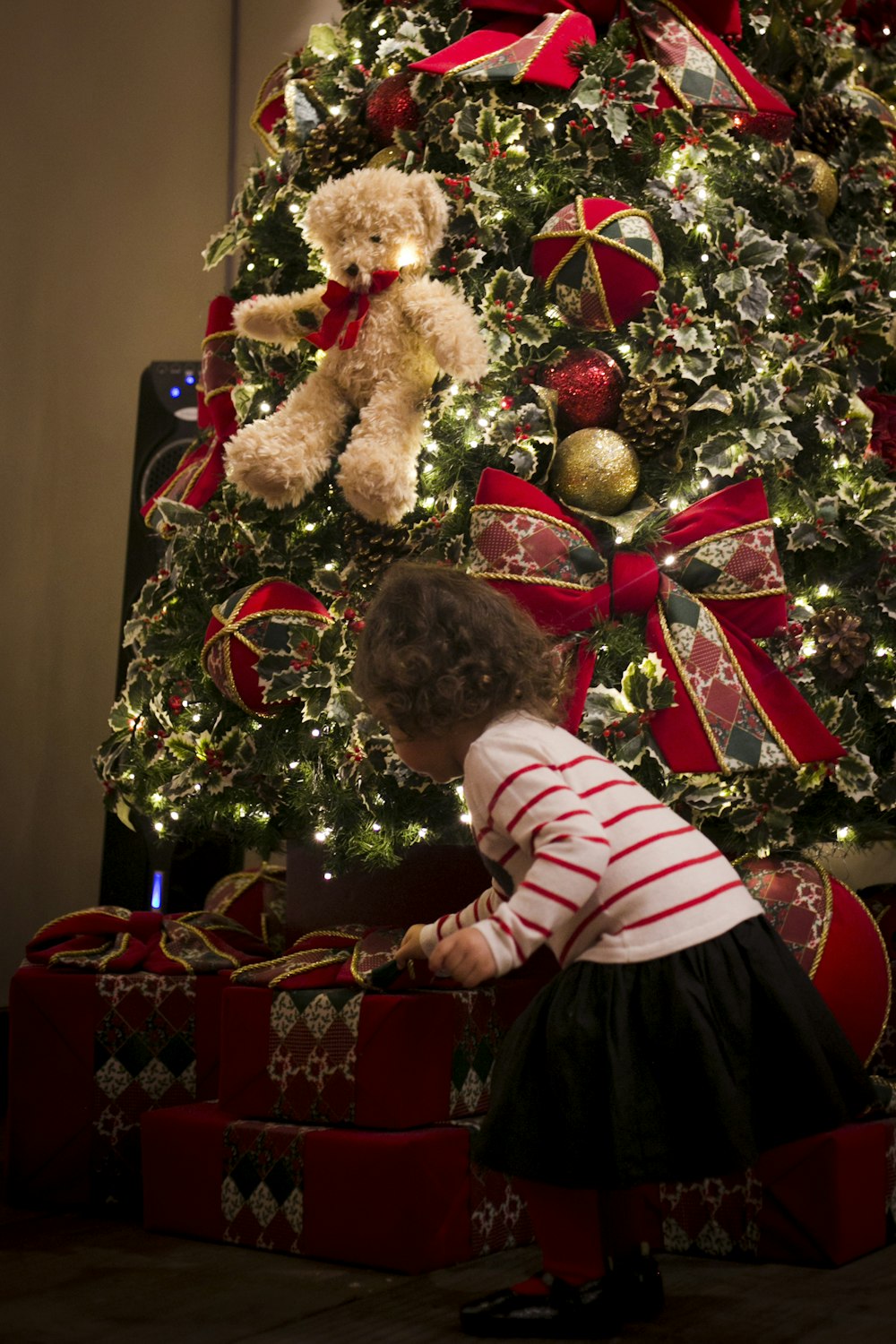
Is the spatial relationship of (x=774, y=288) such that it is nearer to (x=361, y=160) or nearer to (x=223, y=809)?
(x=361, y=160)

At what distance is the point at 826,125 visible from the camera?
1.76 m

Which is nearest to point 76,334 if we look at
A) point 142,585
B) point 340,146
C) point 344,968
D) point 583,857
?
point 142,585

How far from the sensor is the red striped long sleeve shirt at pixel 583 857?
3.44 feet

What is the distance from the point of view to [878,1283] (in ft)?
3.93

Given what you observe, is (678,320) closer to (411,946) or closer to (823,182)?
(823,182)

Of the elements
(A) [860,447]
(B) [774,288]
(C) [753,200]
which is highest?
(C) [753,200]

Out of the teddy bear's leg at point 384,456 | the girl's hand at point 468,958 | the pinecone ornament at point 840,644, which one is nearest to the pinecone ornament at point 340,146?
the teddy bear's leg at point 384,456

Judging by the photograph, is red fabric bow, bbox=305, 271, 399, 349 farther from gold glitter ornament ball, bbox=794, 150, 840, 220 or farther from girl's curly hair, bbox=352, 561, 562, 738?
gold glitter ornament ball, bbox=794, 150, 840, 220

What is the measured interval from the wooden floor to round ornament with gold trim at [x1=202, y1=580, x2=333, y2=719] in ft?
1.93

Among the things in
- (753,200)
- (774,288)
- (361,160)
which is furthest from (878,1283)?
(361,160)

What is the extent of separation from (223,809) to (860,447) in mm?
891

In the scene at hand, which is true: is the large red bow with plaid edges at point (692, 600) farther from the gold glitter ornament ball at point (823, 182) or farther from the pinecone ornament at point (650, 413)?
the gold glitter ornament ball at point (823, 182)

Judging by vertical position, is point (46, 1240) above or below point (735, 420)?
below

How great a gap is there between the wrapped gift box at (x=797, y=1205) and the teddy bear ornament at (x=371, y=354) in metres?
0.78
